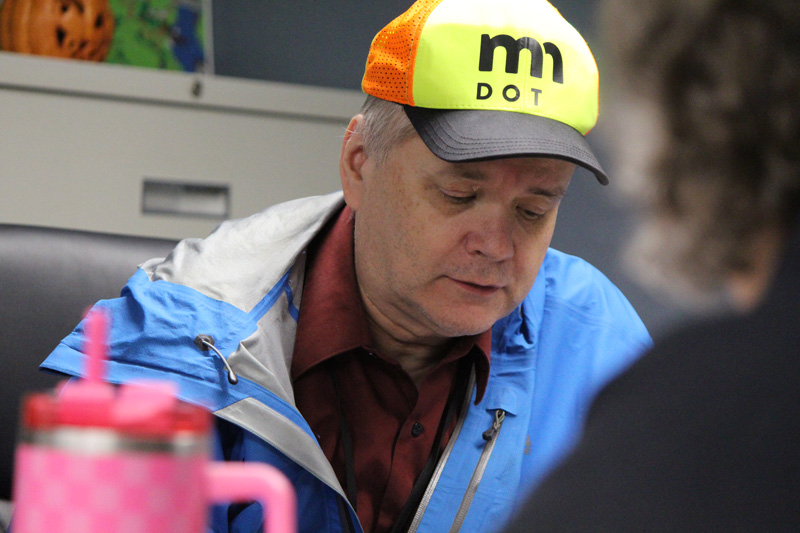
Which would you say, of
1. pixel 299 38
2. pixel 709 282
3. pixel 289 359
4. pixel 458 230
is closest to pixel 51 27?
pixel 299 38

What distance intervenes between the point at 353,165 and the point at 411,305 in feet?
0.73

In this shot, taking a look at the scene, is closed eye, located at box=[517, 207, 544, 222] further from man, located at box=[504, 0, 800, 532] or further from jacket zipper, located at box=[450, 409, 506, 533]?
man, located at box=[504, 0, 800, 532]

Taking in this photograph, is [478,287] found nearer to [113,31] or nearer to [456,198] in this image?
[456,198]

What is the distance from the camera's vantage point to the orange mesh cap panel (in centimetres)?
109

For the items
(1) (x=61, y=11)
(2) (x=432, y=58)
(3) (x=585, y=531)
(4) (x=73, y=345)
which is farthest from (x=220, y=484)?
(1) (x=61, y=11)

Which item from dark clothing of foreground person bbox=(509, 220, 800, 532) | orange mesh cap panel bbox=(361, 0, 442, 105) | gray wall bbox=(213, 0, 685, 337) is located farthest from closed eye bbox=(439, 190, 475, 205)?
gray wall bbox=(213, 0, 685, 337)

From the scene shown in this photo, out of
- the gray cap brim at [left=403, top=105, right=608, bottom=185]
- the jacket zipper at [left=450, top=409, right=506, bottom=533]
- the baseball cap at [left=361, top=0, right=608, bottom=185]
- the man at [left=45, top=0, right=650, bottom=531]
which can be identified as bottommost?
the jacket zipper at [left=450, top=409, right=506, bottom=533]

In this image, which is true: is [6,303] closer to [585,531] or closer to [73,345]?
[73,345]

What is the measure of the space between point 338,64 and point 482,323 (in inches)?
62.5

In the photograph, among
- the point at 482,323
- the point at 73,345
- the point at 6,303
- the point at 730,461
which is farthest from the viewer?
the point at 6,303

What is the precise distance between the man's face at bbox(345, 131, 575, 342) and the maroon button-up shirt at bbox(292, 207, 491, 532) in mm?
83

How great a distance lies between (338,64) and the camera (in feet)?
8.28

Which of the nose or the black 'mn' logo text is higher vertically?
the black 'mn' logo text

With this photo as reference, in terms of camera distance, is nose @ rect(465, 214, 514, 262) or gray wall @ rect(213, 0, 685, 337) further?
gray wall @ rect(213, 0, 685, 337)
